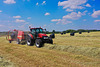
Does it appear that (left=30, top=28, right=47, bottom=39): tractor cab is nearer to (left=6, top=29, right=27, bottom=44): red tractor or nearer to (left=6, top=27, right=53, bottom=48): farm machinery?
(left=6, top=27, right=53, bottom=48): farm machinery

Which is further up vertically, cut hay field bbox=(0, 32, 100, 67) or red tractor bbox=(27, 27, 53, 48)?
red tractor bbox=(27, 27, 53, 48)

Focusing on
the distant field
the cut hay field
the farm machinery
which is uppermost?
the farm machinery

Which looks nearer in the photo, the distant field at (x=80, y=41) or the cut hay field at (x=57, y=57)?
the cut hay field at (x=57, y=57)

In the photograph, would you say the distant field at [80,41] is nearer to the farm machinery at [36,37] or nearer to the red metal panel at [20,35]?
the farm machinery at [36,37]

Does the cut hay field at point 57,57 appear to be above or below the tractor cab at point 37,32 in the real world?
below

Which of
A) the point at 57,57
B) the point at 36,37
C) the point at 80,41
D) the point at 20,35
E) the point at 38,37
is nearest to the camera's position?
the point at 57,57

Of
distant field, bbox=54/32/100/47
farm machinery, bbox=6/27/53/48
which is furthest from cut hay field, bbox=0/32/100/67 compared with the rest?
distant field, bbox=54/32/100/47

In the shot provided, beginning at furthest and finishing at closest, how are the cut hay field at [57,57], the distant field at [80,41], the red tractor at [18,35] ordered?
the red tractor at [18,35], the distant field at [80,41], the cut hay field at [57,57]

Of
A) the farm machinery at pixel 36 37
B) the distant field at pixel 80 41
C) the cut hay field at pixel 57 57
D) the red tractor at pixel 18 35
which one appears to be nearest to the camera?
the cut hay field at pixel 57 57

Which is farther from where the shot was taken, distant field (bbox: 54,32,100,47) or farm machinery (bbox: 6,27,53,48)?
distant field (bbox: 54,32,100,47)

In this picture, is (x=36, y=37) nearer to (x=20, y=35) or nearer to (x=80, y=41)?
(x=20, y=35)

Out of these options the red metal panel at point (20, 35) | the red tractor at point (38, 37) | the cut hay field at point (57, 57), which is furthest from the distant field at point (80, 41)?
the red metal panel at point (20, 35)

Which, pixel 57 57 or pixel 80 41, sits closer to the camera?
pixel 57 57

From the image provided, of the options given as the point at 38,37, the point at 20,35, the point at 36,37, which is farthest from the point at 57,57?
the point at 20,35
